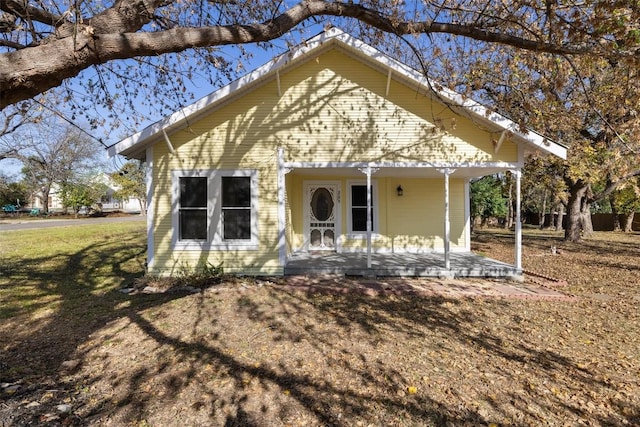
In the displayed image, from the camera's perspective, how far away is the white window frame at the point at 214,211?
379 inches

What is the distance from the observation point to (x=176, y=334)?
5.71 metres

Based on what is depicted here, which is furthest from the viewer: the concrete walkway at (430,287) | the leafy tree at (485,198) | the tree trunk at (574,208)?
the leafy tree at (485,198)

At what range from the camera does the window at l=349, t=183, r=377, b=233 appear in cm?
1232

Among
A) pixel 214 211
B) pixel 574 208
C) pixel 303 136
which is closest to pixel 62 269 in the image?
pixel 214 211

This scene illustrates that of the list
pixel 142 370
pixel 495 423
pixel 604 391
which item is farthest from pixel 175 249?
pixel 604 391

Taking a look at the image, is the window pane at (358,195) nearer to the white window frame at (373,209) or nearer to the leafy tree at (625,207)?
the white window frame at (373,209)

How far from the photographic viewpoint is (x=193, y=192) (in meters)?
9.73

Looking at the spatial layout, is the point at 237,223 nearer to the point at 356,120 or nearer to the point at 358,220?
the point at 356,120

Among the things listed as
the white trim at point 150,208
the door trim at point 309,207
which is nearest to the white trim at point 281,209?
the door trim at point 309,207

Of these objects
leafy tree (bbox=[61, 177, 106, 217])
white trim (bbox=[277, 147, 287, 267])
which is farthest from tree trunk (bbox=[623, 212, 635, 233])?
leafy tree (bbox=[61, 177, 106, 217])

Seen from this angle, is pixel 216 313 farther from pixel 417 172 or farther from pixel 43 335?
pixel 417 172

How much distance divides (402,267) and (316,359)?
531 cm

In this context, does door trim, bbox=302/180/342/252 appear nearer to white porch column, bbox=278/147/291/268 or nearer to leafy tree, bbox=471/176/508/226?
white porch column, bbox=278/147/291/268

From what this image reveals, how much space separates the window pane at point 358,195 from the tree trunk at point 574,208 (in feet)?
37.1
